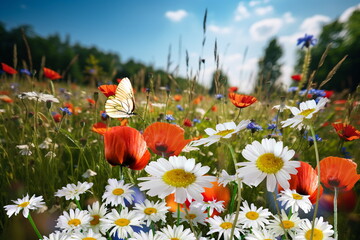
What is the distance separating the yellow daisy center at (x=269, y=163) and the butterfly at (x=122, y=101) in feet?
1.85

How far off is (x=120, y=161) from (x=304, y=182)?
551mm

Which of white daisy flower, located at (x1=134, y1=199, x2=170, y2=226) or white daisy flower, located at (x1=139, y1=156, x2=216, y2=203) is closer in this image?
white daisy flower, located at (x1=139, y1=156, x2=216, y2=203)

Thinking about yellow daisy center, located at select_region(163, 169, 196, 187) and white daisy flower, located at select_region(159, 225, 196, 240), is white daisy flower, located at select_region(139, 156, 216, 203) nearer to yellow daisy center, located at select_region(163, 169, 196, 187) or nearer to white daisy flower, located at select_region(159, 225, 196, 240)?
yellow daisy center, located at select_region(163, 169, 196, 187)

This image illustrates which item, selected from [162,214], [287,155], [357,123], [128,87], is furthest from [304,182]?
[357,123]

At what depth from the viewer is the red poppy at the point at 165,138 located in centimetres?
82

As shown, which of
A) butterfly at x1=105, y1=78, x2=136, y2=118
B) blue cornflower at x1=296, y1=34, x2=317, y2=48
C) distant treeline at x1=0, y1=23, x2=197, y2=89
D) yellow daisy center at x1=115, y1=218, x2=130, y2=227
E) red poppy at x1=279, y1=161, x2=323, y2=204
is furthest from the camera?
distant treeline at x1=0, y1=23, x2=197, y2=89

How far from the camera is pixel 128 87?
40.1 inches

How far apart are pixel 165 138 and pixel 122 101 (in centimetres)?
30

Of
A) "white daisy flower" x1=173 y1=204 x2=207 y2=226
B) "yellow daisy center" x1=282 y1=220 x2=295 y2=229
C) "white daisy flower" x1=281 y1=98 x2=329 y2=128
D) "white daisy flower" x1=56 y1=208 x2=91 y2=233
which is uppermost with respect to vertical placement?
"white daisy flower" x1=281 y1=98 x2=329 y2=128

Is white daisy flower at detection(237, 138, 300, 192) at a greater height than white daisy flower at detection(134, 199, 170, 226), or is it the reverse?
white daisy flower at detection(237, 138, 300, 192)

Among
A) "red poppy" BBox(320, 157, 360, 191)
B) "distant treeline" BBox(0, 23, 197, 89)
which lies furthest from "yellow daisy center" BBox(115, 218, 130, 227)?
"distant treeline" BBox(0, 23, 197, 89)

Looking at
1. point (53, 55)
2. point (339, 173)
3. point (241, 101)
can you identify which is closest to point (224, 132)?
point (339, 173)

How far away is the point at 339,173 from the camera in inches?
29.7

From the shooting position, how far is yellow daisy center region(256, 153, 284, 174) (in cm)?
58
